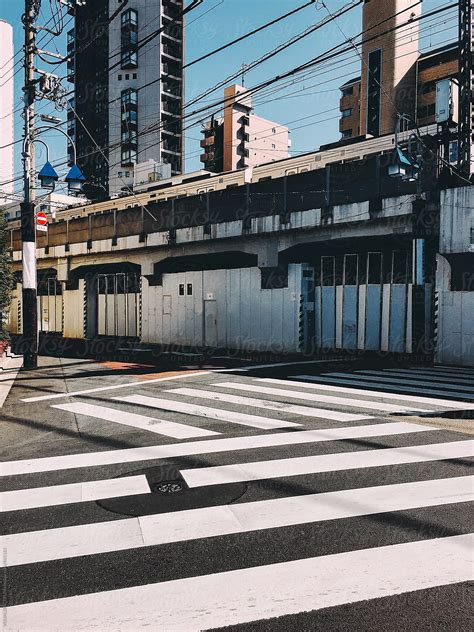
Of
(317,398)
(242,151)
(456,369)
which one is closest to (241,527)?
(317,398)

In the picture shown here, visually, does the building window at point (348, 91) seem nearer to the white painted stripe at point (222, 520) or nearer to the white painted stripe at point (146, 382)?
the white painted stripe at point (146, 382)

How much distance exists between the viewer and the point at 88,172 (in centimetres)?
8288

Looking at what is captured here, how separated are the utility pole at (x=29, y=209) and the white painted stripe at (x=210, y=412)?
21.1 ft

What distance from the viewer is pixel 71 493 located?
558 cm

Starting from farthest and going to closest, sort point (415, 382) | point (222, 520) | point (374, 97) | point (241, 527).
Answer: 1. point (374, 97)
2. point (415, 382)
3. point (222, 520)
4. point (241, 527)

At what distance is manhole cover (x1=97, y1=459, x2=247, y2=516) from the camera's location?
5.13 meters

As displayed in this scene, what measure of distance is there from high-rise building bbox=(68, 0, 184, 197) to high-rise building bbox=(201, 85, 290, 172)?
518 centimetres

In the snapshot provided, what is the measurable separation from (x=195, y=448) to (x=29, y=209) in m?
12.1

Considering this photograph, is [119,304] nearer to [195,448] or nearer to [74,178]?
[74,178]

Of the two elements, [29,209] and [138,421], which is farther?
[29,209]

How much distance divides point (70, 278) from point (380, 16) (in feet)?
158

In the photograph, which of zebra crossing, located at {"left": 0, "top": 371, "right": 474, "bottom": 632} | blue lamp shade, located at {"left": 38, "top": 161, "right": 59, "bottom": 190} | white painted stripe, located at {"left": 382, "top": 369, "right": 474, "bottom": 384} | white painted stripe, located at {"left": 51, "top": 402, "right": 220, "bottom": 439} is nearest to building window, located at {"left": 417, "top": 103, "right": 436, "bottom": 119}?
white painted stripe, located at {"left": 382, "top": 369, "right": 474, "bottom": 384}

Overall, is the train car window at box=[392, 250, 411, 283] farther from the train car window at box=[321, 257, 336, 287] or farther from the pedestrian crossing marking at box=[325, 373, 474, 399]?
the pedestrian crossing marking at box=[325, 373, 474, 399]

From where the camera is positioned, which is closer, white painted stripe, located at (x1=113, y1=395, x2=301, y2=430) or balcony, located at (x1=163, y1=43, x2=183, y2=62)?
white painted stripe, located at (x1=113, y1=395, x2=301, y2=430)
